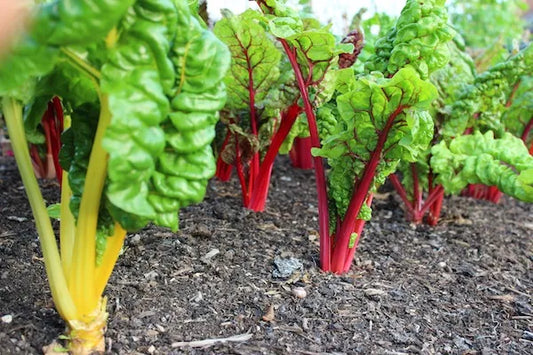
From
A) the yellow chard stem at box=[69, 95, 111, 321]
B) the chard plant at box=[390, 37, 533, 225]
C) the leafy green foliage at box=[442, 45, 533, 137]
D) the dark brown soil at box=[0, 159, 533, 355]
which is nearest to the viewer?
the yellow chard stem at box=[69, 95, 111, 321]

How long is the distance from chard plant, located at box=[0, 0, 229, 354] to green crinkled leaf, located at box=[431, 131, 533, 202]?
1161 millimetres

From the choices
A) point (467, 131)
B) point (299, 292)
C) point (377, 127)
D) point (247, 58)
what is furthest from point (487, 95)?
point (299, 292)

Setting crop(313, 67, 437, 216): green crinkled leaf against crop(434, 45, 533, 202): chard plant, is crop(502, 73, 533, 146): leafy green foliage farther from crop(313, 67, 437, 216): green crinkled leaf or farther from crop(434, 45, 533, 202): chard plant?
crop(313, 67, 437, 216): green crinkled leaf

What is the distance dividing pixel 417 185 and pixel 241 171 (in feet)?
2.51

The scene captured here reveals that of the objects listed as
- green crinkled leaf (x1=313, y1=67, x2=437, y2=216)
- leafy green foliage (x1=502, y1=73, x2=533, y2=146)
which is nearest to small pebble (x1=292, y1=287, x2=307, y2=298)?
green crinkled leaf (x1=313, y1=67, x2=437, y2=216)

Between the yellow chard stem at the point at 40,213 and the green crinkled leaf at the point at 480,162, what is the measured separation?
1372 mm

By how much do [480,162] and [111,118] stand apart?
4.70 feet

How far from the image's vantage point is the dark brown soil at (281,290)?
4.56ft

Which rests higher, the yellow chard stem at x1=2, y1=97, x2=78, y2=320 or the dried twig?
the yellow chard stem at x1=2, y1=97, x2=78, y2=320

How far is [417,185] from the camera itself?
92.1 inches

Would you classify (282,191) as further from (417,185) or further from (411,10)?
(411,10)

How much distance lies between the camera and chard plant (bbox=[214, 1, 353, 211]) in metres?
1.58

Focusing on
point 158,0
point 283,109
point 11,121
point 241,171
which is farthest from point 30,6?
point 241,171

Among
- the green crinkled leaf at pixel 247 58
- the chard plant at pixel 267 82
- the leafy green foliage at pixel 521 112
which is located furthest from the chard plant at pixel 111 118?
the leafy green foliage at pixel 521 112
